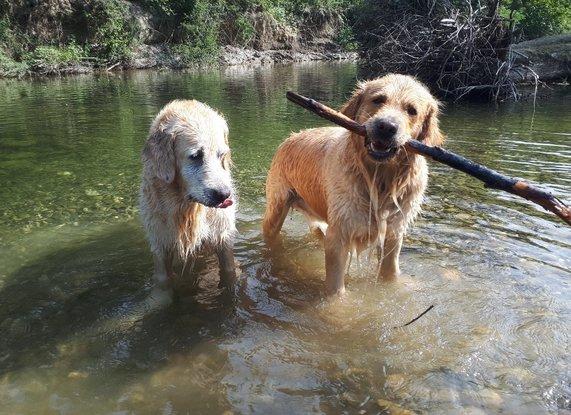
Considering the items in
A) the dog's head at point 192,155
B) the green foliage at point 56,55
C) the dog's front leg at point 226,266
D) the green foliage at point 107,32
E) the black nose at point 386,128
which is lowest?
the dog's front leg at point 226,266

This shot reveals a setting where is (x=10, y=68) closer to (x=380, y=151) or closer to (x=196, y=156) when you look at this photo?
(x=196, y=156)

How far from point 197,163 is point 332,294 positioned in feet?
5.94

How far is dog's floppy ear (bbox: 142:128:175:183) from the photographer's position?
14.7 ft

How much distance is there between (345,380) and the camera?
3.73 m

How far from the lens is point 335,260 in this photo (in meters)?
4.86

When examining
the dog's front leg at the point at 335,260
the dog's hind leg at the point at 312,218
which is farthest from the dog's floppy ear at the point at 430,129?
the dog's hind leg at the point at 312,218

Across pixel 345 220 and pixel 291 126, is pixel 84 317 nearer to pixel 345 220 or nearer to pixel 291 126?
pixel 345 220

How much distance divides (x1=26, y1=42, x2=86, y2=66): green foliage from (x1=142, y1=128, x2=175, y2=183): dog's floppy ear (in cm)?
2729

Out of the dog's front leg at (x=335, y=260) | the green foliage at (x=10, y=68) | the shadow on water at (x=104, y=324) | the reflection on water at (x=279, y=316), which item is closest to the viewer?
the reflection on water at (x=279, y=316)

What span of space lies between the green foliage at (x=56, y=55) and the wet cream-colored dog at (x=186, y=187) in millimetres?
27185

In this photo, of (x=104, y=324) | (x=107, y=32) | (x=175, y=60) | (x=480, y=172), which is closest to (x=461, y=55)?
(x=480, y=172)

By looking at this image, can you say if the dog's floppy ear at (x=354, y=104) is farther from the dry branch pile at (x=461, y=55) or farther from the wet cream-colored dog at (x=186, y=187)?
the dry branch pile at (x=461, y=55)

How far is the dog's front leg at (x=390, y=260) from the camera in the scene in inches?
200

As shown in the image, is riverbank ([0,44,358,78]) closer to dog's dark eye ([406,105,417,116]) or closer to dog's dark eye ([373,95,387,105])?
dog's dark eye ([373,95,387,105])
